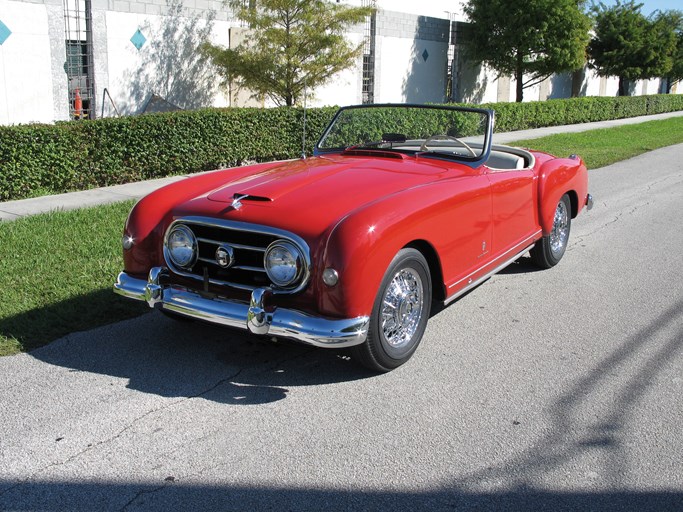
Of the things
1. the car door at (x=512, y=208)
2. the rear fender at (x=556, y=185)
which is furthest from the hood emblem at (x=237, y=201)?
the rear fender at (x=556, y=185)

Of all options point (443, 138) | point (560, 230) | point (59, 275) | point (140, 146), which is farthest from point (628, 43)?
point (59, 275)

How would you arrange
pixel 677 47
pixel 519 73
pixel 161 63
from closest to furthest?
pixel 161 63 < pixel 519 73 < pixel 677 47

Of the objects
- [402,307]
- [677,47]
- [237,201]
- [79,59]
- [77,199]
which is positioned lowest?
[77,199]

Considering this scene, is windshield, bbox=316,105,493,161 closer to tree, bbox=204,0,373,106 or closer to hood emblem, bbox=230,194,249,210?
hood emblem, bbox=230,194,249,210

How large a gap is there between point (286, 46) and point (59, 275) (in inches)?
424

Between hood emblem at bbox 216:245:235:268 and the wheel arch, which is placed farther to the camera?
the wheel arch

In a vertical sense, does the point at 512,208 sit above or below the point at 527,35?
below

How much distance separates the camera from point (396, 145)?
5.66m

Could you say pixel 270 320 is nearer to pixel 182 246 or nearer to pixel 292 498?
pixel 182 246

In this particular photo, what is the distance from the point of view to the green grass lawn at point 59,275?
16.2ft

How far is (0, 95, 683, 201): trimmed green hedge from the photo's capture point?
9516mm

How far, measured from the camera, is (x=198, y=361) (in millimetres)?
4473

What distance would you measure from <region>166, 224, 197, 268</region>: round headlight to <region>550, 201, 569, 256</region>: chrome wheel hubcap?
3.51 meters

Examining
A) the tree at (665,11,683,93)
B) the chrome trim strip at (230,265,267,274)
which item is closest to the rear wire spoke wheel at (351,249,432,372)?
the chrome trim strip at (230,265,267,274)
